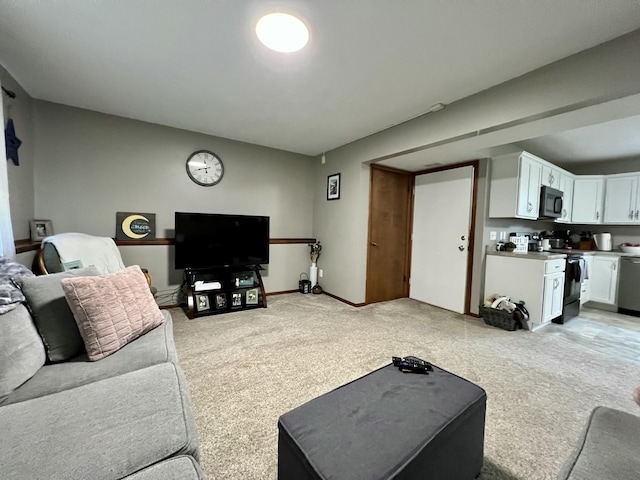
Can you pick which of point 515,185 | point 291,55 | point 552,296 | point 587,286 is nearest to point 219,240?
point 291,55

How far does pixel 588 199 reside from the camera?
4066 mm

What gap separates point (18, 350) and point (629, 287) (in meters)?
6.10

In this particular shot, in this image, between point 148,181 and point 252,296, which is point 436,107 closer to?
point 252,296

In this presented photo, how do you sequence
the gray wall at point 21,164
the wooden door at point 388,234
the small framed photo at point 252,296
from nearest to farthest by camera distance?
1. the gray wall at point 21,164
2. the small framed photo at point 252,296
3. the wooden door at point 388,234

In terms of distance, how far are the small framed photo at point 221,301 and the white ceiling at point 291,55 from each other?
2.15m

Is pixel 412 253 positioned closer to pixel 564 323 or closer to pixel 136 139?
pixel 564 323

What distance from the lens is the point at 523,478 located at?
3.74 ft

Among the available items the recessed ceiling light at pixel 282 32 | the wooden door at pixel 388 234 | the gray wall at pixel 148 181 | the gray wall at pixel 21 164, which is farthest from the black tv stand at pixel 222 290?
the recessed ceiling light at pixel 282 32

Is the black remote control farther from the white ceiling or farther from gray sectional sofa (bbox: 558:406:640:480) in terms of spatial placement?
the white ceiling

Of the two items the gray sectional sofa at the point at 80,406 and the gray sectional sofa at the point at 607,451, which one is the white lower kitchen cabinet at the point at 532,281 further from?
the gray sectional sofa at the point at 80,406

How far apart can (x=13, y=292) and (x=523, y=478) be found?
8.06 feet

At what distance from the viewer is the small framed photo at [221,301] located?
321cm

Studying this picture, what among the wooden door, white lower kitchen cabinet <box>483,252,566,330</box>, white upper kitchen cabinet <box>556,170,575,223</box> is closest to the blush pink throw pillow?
the wooden door

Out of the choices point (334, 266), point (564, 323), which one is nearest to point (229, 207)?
point (334, 266)
